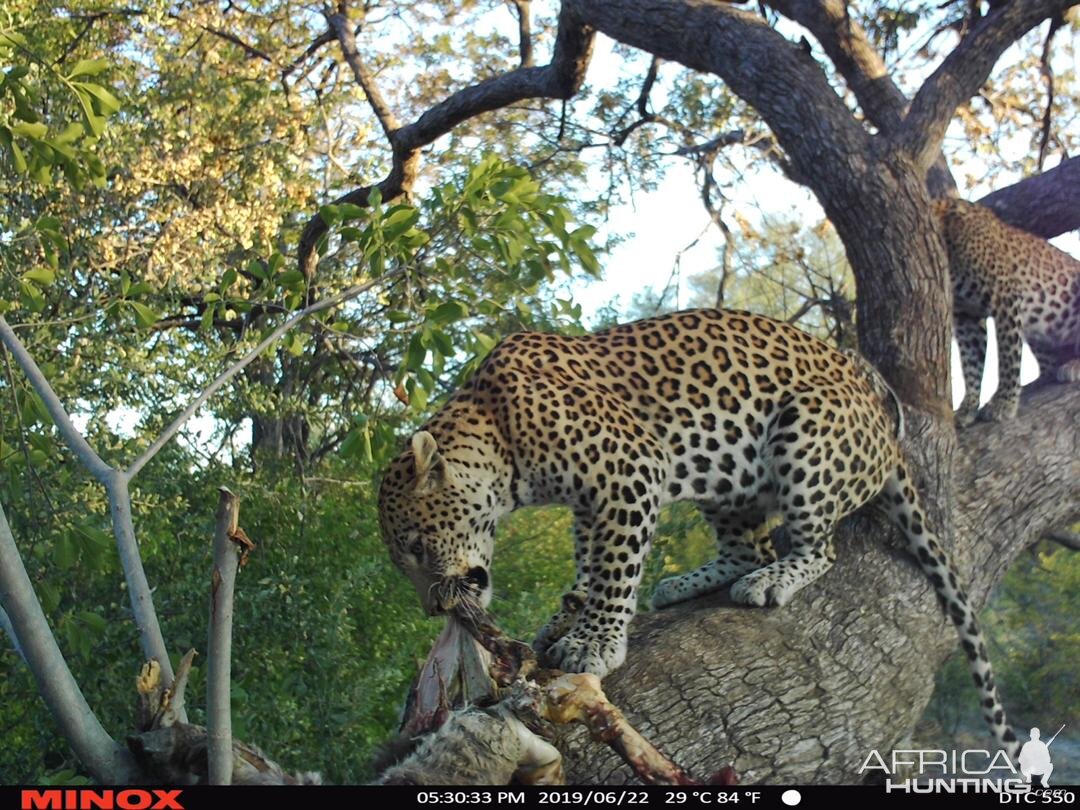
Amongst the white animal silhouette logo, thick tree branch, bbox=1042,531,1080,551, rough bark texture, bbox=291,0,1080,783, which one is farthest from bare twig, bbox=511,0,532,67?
the white animal silhouette logo

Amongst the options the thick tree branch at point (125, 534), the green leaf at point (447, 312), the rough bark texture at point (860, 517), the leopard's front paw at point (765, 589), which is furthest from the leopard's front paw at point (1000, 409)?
the thick tree branch at point (125, 534)

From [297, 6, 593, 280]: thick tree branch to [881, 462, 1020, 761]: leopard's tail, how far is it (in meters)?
3.73

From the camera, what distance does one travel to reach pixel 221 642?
3166 millimetres

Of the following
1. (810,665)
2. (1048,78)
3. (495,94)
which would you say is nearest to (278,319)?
(495,94)

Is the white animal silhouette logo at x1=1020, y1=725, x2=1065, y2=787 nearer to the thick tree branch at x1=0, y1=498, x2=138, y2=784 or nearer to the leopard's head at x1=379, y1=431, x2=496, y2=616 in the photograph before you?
the leopard's head at x1=379, y1=431, x2=496, y2=616

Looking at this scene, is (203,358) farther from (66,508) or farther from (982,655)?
(982,655)

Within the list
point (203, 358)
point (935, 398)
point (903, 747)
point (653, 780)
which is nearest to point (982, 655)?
point (903, 747)

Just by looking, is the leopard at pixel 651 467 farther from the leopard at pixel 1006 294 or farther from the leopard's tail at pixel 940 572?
the leopard at pixel 1006 294

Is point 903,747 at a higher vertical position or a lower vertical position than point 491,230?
lower

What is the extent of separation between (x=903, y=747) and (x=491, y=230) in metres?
3.05

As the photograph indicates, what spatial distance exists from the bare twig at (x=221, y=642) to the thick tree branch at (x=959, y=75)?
16.1 feet

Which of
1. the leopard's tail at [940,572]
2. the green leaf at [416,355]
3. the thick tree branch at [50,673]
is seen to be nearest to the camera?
the thick tree branch at [50,673]

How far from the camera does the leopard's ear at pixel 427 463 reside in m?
5.20

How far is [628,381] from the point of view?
5.73m
